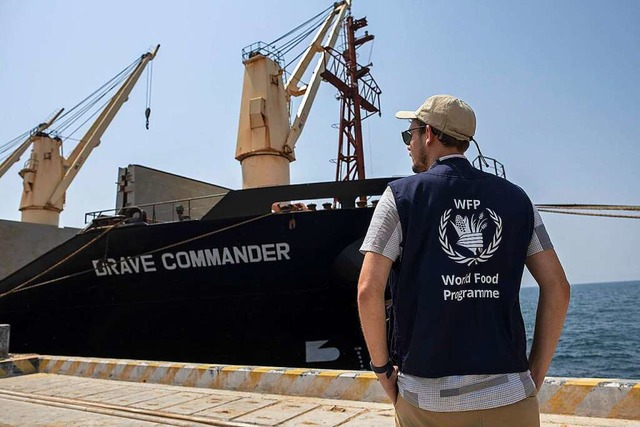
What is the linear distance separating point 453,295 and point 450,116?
63 centimetres

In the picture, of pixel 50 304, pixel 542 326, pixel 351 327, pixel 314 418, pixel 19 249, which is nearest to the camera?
pixel 542 326

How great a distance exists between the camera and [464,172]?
1.68 meters

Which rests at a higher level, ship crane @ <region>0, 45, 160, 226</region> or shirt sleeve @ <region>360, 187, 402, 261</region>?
ship crane @ <region>0, 45, 160, 226</region>

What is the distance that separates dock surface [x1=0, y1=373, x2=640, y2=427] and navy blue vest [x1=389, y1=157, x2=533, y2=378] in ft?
7.45

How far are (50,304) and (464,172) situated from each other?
34.9ft

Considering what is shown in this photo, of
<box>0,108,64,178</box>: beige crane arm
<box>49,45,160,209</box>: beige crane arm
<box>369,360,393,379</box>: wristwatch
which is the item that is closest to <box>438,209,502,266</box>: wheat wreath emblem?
<box>369,360,393,379</box>: wristwatch

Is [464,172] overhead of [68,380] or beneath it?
overhead

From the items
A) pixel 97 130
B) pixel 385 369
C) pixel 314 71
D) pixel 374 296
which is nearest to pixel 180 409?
pixel 385 369

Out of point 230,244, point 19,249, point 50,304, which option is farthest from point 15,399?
point 19,249

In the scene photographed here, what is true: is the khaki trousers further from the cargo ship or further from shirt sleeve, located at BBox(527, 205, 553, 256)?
the cargo ship

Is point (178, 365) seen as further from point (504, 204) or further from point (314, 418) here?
point (504, 204)

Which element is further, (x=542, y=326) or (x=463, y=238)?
(x=542, y=326)

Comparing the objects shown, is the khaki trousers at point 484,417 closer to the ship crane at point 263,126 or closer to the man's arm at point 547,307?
the man's arm at point 547,307

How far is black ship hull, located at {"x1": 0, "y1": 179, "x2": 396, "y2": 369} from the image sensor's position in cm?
846
